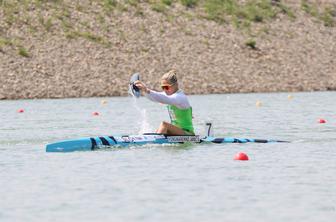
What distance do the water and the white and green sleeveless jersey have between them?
675 millimetres

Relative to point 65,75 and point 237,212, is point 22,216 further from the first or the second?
point 65,75

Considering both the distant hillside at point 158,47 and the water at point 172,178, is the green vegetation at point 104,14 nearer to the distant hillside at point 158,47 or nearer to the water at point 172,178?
the distant hillside at point 158,47

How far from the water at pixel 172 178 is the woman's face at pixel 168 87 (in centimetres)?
124

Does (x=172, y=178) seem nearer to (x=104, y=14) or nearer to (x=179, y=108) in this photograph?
(x=179, y=108)

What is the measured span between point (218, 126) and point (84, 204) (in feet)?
51.2

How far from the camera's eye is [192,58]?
56781 mm

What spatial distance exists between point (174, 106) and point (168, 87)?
48 cm

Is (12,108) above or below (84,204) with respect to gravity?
below

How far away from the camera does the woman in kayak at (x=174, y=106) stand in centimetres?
2088

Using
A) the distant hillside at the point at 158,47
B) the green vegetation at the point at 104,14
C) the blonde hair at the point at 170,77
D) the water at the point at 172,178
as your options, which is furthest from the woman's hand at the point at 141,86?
the green vegetation at the point at 104,14

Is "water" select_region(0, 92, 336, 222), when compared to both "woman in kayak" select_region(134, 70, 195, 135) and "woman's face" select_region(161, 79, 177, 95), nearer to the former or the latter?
"woman in kayak" select_region(134, 70, 195, 135)

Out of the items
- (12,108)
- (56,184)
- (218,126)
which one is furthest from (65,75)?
(56,184)

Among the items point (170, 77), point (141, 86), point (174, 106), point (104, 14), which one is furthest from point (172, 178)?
point (104, 14)

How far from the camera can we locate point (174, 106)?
21219 millimetres
